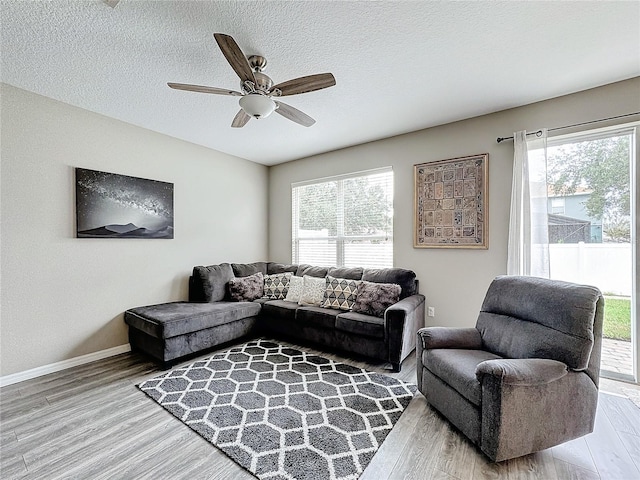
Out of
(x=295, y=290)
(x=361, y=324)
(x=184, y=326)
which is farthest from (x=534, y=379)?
(x=184, y=326)

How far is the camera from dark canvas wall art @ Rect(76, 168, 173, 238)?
9.64 ft

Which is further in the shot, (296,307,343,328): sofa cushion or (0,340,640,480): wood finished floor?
(296,307,343,328): sofa cushion

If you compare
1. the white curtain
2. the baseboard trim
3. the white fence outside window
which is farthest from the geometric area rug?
the white fence outside window

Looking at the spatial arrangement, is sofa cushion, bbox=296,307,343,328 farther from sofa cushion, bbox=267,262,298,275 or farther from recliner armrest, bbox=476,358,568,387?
recliner armrest, bbox=476,358,568,387

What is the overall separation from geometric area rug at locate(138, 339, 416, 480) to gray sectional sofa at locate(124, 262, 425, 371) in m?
0.24

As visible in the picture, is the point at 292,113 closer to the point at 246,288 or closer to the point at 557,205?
the point at 246,288

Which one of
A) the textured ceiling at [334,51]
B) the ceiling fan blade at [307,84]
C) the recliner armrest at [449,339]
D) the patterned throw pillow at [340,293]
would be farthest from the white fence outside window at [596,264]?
the ceiling fan blade at [307,84]

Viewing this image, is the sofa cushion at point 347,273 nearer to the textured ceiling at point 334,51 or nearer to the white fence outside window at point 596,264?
the textured ceiling at point 334,51

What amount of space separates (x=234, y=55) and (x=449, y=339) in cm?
250

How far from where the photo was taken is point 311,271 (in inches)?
162

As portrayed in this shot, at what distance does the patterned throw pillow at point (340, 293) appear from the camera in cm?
332

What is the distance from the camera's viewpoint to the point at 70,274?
9.39 ft

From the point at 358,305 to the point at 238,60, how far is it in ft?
8.33

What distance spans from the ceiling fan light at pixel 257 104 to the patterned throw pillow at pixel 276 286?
8.00ft
